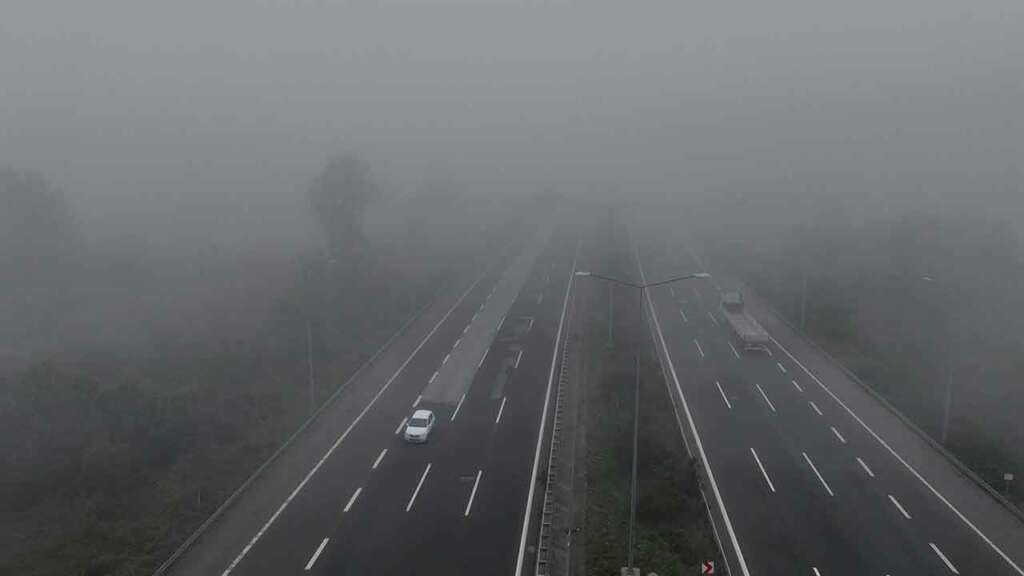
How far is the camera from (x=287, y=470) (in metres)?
29.3

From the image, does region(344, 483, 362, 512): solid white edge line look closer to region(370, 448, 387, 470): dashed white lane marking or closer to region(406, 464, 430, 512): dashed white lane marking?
region(370, 448, 387, 470): dashed white lane marking

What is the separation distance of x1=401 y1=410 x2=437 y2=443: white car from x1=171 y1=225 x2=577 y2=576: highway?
17.7 inches

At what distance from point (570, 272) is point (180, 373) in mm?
44083

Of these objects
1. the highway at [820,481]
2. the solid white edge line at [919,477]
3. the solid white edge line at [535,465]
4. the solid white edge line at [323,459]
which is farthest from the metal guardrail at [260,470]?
the solid white edge line at [919,477]

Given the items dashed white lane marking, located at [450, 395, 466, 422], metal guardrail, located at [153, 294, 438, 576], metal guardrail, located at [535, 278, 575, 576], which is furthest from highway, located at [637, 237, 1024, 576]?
metal guardrail, located at [153, 294, 438, 576]

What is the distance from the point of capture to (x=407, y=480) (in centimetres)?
2825

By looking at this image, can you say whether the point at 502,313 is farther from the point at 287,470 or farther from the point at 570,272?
the point at 287,470

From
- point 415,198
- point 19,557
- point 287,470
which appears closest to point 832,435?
point 287,470

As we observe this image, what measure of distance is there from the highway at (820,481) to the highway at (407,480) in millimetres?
7962

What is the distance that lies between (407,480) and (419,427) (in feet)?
12.9

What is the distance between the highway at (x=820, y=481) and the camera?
23375 millimetres

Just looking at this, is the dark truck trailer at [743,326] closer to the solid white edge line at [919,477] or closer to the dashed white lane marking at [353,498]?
the solid white edge line at [919,477]

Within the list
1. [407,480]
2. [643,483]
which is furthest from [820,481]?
[407,480]

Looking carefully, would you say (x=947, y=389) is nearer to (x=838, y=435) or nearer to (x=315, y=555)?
(x=838, y=435)
